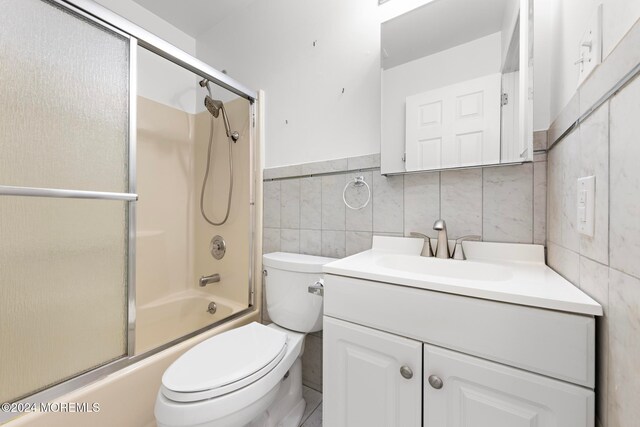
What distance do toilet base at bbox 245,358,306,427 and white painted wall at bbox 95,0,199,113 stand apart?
189 centimetres

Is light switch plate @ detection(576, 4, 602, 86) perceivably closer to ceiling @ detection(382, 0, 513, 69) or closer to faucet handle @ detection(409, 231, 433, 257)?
ceiling @ detection(382, 0, 513, 69)

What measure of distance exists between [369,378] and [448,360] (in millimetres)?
248

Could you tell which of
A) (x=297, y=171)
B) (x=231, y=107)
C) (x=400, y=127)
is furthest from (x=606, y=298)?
(x=231, y=107)

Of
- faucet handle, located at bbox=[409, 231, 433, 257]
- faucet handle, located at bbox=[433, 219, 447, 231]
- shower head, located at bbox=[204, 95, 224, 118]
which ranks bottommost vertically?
faucet handle, located at bbox=[409, 231, 433, 257]

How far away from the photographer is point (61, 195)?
35.6 inches

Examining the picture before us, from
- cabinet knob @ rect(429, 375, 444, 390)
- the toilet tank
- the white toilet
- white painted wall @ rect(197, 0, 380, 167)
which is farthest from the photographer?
white painted wall @ rect(197, 0, 380, 167)

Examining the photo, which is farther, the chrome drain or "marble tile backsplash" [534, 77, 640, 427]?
the chrome drain

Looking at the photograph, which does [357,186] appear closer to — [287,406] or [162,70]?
[287,406]

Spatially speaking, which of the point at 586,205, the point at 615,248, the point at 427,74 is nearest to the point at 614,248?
the point at 615,248

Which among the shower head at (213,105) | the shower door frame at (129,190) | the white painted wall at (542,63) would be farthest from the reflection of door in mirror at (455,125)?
the shower head at (213,105)

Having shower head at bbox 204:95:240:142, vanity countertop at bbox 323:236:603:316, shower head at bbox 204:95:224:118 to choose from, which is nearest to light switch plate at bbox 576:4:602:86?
vanity countertop at bbox 323:236:603:316

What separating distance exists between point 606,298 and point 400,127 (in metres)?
0.86

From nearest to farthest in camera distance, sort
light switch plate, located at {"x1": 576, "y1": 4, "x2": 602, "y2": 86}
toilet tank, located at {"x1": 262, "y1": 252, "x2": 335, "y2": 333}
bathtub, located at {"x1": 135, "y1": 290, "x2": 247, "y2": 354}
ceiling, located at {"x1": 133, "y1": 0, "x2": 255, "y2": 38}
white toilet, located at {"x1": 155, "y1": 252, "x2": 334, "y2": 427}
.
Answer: light switch plate, located at {"x1": 576, "y1": 4, "x2": 602, "y2": 86} → white toilet, located at {"x1": 155, "y1": 252, "x2": 334, "y2": 427} → toilet tank, located at {"x1": 262, "y1": 252, "x2": 335, "y2": 333} → bathtub, located at {"x1": 135, "y1": 290, "x2": 247, "y2": 354} → ceiling, located at {"x1": 133, "y1": 0, "x2": 255, "y2": 38}

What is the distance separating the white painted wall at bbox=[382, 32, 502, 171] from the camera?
94 centimetres
